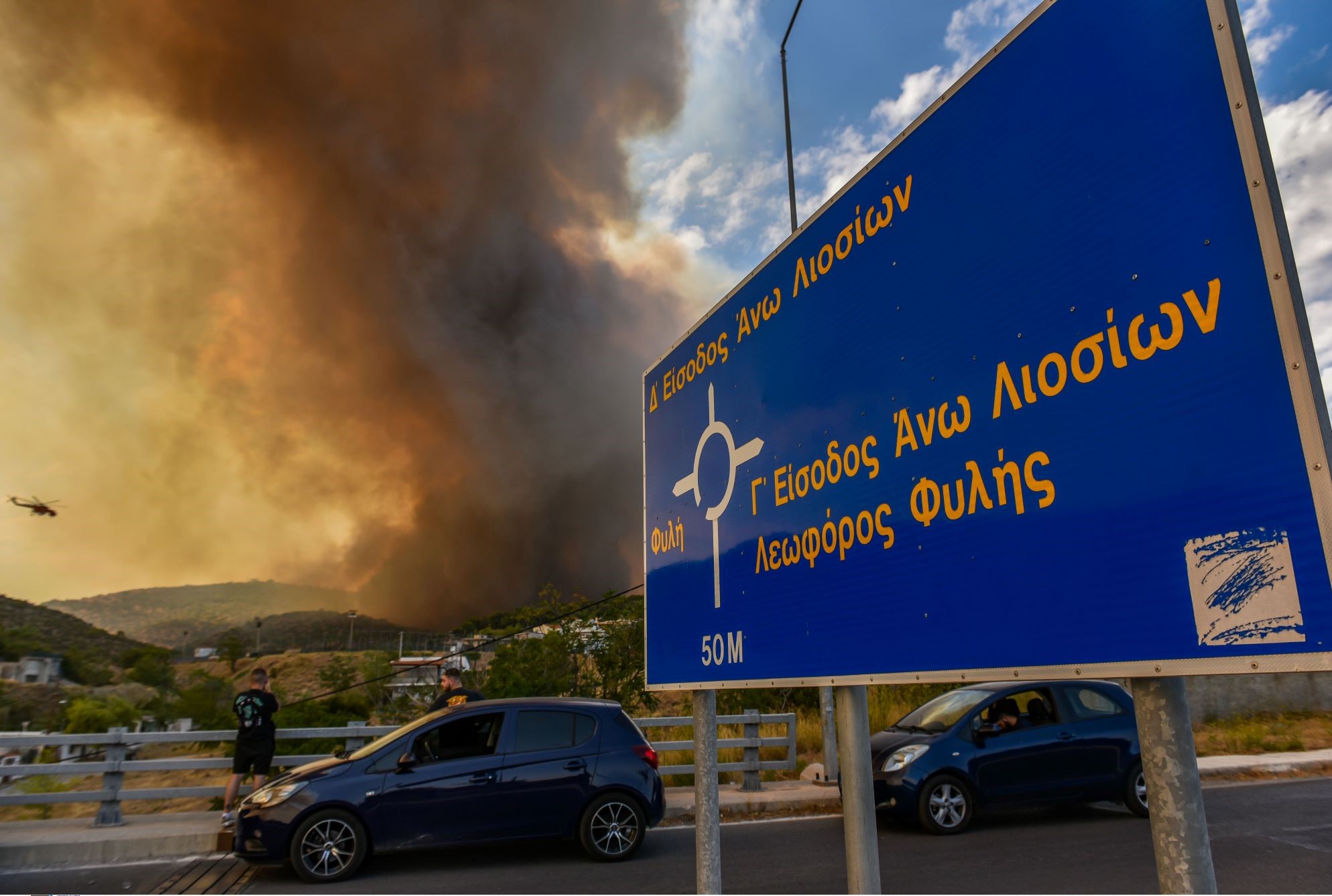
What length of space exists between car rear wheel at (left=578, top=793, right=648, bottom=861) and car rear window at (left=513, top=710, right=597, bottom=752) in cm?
69

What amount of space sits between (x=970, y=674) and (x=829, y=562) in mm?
606

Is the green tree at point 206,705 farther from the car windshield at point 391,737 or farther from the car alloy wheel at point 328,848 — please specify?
the car alloy wheel at point 328,848

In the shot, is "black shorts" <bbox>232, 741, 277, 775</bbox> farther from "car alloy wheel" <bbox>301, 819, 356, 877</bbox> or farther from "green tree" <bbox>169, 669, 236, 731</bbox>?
"green tree" <bbox>169, 669, 236, 731</bbox>

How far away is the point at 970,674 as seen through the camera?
165 centimetres

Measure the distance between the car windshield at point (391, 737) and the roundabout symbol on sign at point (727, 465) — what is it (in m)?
6.91

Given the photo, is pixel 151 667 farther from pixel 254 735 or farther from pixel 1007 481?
pixel 1007 481

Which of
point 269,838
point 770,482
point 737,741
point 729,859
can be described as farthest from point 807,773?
point 770,482

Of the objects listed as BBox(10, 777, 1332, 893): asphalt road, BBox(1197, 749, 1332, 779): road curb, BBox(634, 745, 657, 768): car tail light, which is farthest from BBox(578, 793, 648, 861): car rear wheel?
BBox(1197, 749, 1332, 779): road curb

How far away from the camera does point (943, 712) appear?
1023cm

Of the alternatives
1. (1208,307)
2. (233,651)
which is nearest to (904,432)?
(1208,307)

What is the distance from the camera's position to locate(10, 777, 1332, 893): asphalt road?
287 inches

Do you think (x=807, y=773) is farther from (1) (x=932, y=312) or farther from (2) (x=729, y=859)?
(1) (x=932, y=312)

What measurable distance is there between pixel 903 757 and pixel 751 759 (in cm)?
297

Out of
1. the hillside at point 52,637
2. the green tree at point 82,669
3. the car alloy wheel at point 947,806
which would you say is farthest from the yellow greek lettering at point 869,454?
the hillside at point 52,637
